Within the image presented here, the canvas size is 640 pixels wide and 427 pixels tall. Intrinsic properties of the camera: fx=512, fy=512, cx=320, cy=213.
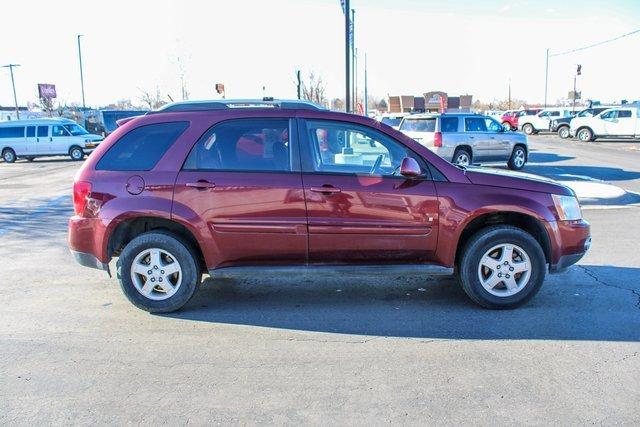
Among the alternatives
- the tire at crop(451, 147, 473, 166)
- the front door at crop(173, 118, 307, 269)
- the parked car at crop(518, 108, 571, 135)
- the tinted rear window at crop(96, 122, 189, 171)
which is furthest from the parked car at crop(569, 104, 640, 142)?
the tinted rear window at crop(96, 122, 189, 171)

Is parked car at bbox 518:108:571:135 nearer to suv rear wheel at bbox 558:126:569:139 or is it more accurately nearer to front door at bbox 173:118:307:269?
suv rear wheel at bbox 558:126:569:139

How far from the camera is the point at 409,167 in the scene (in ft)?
14.4

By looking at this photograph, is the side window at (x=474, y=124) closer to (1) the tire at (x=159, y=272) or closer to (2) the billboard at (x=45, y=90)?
(1) the tire at (x=159, y=272)

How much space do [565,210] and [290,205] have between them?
2.50m

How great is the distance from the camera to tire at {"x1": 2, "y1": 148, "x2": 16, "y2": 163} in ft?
83.4

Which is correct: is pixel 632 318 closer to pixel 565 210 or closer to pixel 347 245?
pixel 565 210

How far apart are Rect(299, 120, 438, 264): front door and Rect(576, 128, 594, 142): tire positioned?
95.8 ft

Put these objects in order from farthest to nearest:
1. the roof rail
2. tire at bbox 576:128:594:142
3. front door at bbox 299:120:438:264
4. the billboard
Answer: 1. the billboard
2. tire at bbox 576:128:594:142
3. the roof rail
4. front door at bbox 299:120:438:264

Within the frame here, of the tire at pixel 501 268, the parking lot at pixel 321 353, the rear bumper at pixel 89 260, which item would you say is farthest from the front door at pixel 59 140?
the tire at pixel 501 268

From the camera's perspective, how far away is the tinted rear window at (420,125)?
593 inches

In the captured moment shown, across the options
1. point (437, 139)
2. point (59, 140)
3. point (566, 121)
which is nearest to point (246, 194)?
point (437, 139)

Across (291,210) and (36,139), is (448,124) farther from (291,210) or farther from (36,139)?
(36,139)

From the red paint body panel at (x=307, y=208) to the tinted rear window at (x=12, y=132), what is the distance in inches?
965

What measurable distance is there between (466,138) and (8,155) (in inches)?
880
